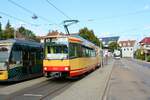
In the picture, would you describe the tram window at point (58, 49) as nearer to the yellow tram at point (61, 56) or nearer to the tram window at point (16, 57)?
the yellow tram at point (61, 56)

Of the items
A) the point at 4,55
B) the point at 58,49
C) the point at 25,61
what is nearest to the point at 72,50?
the point at 58,49

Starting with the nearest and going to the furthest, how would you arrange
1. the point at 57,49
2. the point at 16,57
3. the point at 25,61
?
1. the point at 16,57
2. the point at 57,49
3. the point at 25,61

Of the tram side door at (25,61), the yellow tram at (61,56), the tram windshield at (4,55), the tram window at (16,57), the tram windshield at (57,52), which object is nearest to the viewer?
the tram windshield at (4,55)

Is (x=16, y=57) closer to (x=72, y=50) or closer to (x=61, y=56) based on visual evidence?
(x=61, y=56)

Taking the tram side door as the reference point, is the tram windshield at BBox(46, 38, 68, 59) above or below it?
above

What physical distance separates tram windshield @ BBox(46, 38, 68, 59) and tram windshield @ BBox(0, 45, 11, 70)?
2490mm

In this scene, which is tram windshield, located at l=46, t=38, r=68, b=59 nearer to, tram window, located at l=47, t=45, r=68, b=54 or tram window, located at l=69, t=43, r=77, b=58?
tram window, located at l=47, t=45, r=68, b=54

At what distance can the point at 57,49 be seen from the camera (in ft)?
66.6

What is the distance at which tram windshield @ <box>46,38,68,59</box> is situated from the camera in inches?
790

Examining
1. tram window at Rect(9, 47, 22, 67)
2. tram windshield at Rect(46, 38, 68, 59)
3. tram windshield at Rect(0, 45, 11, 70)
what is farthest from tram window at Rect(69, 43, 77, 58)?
tram windshield at Rect(0, 45, 11, 70)

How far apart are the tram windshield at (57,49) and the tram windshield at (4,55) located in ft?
8.17

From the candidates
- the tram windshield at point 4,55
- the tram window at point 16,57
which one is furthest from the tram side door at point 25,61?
the tram windshield at point 4,55

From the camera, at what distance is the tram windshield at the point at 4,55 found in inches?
748

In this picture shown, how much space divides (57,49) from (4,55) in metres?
3.23
